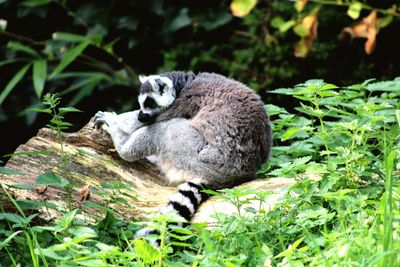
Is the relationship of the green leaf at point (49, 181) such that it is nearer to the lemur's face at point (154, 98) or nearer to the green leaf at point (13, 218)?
the green leaf at point (13, 218)

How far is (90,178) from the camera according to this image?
514 centimetres

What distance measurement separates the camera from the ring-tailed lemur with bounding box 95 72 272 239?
536 centimetres

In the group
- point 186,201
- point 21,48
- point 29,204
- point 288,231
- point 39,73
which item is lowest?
point 186,201

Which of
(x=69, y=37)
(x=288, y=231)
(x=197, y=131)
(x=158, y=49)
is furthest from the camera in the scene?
(x=158, y=49)

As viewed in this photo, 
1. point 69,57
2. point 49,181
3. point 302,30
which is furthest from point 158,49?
point 49,181

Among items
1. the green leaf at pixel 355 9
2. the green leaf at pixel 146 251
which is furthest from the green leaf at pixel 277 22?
the green leaf at pixel 146 251

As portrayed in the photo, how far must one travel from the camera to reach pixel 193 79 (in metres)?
6.00

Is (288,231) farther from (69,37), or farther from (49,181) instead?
(69,37)

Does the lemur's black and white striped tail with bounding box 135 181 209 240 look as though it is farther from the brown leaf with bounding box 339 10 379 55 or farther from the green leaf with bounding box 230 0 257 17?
the brown leaf with bounding box 339 10 379 55

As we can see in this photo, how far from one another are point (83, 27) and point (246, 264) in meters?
5.94

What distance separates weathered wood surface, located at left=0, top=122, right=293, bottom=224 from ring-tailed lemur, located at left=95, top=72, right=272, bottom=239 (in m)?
0.12

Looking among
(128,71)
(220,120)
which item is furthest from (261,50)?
(220,120)

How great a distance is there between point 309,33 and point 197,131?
2.33 metres

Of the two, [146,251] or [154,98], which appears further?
[154,98]
